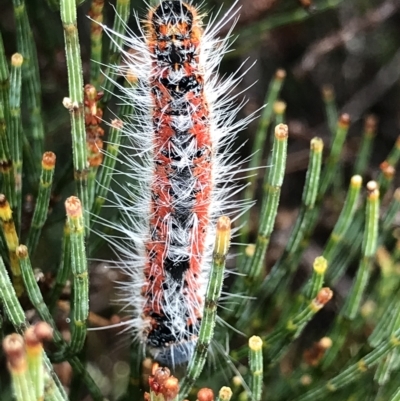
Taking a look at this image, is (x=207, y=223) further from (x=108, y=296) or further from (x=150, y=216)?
(x=108, y=296)

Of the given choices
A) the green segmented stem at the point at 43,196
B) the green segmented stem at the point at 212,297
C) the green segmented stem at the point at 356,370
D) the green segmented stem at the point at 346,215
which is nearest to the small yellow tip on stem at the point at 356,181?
the green segmented stem at the point at 346,215

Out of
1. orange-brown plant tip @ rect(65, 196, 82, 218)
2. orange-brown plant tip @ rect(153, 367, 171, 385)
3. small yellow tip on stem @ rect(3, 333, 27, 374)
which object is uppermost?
orange-brown plant tip @ rect(65, 196, 82, 218)

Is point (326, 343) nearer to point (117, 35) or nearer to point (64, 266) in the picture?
point (64, 266)

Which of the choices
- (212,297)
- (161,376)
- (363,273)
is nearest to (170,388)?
(161,376)

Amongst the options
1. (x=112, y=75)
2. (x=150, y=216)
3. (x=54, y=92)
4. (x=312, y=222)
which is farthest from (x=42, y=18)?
(x=312, y=222)

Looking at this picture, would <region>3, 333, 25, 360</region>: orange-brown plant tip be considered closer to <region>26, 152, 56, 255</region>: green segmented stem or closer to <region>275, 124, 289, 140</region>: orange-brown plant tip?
<region>26, 152, 56, 255</region>: green segmented stem

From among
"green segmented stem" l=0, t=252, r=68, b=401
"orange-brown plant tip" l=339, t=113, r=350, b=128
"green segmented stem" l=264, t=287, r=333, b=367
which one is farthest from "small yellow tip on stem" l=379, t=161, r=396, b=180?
"green segmented stem" l=0, t=252, r=68, b=401

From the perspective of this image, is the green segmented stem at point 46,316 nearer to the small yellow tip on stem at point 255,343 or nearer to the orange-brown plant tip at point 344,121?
the small yellow tip on stem at point 255,343
